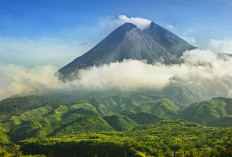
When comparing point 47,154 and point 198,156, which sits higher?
point 198,156

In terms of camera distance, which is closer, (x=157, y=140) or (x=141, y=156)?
(x=141, y=156)

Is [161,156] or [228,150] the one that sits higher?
[228,150]

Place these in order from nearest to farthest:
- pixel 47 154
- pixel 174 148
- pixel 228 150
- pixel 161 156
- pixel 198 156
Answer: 1. pixel 228 150
2. pixel 198 156
3. pixel 161 156
4. pixel 174 148
5. pixel 47 154

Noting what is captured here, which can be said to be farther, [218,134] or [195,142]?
[218,134]

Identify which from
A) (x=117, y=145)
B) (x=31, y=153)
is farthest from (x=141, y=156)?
(x=31, y=153)

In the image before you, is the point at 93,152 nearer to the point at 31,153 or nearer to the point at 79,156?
the point at 79,156

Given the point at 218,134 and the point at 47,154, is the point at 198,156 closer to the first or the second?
the point at 218,134

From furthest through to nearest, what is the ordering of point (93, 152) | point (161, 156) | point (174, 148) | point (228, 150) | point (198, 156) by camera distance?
point (93, 152) → point (174, 148) → point (161, 156) → point (198, 156) → point (228, 150)

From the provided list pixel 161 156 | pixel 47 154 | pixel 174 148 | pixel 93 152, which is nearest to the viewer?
A: pixel 161 156

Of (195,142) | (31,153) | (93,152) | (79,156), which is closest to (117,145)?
(93,152)
